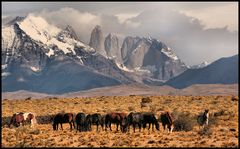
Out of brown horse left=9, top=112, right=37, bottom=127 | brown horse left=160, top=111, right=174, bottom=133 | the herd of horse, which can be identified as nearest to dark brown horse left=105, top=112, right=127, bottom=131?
the herd of horse

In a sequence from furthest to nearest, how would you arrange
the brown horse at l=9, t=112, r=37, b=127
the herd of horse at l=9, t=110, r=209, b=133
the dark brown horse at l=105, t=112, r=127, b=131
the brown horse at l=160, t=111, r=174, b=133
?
the brown horse at l=9, t=112, r=37, b=127 < the dark brown horse at l=105, t=112, r=127, b=131 < the brown horse at l=160, t=111, r=174, b=133 < the herd of horse at l=9, t=110, r=209, b=133

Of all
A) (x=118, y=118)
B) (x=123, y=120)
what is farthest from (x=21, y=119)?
(x=123, y=120)

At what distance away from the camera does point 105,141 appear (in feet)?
123

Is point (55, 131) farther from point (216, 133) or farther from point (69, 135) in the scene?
point (216, 133)

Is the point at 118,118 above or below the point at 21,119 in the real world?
above

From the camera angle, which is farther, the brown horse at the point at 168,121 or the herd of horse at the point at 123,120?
the brown horse at the point at 168,121

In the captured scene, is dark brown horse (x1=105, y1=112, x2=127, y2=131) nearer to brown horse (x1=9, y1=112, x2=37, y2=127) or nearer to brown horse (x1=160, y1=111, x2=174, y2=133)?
brown horse (x1=160, y1=111, x2=174, y2=133)

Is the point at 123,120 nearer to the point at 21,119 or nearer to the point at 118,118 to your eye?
the point at 118,118

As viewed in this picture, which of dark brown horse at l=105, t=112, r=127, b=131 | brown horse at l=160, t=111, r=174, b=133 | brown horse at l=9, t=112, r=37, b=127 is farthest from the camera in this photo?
brown horse at l=9, t=112, r=37, b=127

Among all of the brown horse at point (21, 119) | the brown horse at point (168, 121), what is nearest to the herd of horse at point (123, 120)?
the brown horse at point (168, 121)

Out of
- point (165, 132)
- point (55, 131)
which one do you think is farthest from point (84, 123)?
point (165, 132)

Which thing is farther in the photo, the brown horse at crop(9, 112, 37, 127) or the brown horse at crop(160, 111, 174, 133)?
the brown horse at crop(9, 112, 37, 127)

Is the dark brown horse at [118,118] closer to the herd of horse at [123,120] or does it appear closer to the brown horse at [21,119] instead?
the herd of horse at [123,120]

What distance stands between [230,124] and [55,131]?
17.9m
